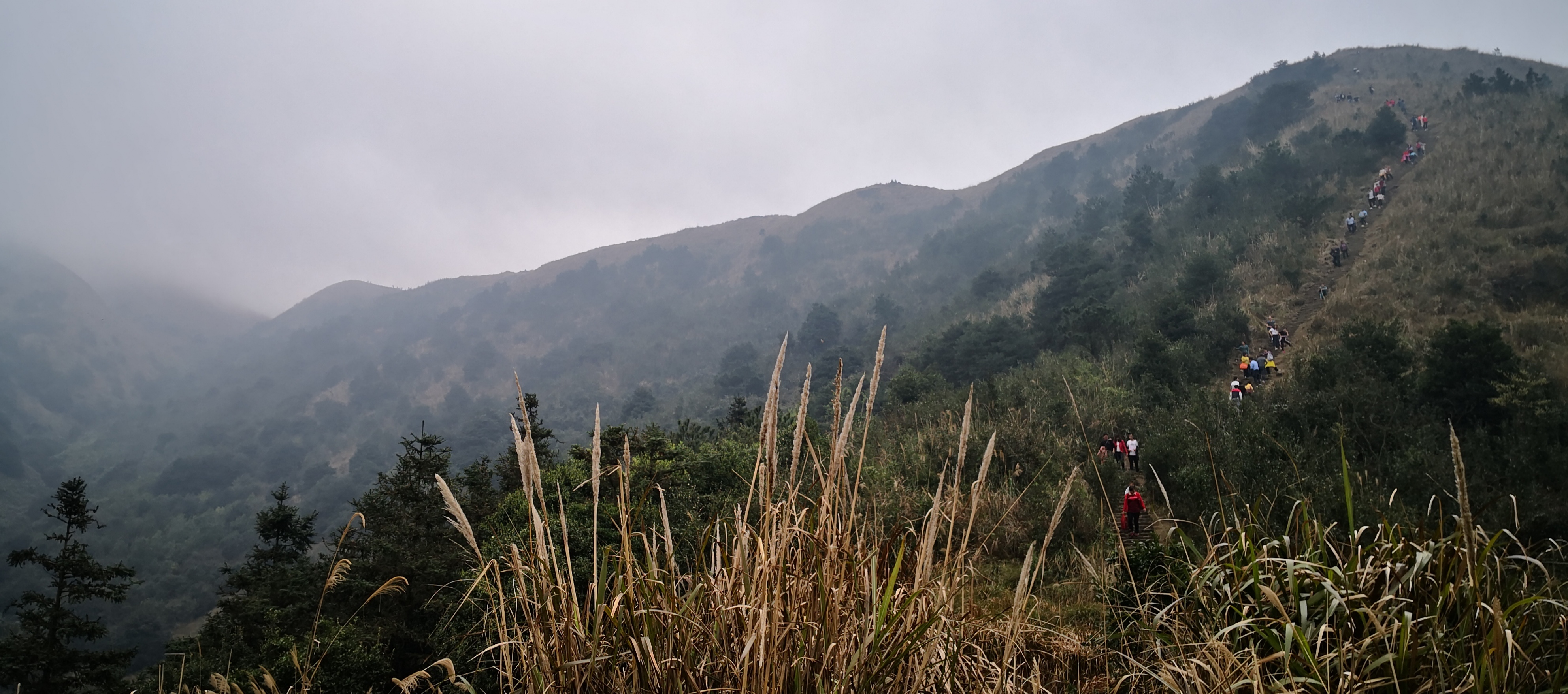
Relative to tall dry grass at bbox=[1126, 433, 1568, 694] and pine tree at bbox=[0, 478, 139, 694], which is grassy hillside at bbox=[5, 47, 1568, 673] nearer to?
tall dry grass at bbox=[1126, 433, 1568, 694]

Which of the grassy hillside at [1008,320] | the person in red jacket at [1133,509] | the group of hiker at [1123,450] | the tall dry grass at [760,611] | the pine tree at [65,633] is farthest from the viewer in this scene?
the grassy hillside at [1008,320]

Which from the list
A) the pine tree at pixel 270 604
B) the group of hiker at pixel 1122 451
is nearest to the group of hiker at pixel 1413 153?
the group of hiker at pixel 1122 451

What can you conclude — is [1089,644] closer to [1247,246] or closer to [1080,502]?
[1080,502]

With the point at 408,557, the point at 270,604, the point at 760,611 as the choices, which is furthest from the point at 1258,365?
the point at 270,604

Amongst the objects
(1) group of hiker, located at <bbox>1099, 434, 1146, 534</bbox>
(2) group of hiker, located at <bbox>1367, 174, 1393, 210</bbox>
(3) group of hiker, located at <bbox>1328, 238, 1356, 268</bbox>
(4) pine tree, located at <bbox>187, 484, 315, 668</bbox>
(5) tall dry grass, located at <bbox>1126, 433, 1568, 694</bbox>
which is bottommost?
(1) group of hiker, located at <bbox>1099, 434, 1146, 534</bbox>

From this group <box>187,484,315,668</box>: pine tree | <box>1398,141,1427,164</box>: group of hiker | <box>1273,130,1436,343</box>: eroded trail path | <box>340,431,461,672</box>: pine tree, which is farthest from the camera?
<box>1398,141,1427,164</box>: group of hiker

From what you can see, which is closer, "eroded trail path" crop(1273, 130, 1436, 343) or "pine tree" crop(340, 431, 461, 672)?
"pine tree" crop(340, 431, 461, 672)

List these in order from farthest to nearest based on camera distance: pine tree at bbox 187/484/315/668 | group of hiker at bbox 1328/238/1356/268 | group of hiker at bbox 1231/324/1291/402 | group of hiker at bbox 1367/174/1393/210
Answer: group of hiker at bbox 1367/174/1393/210, group of hiker at bbox 1328/238/1356/268, group of hiker at bbox 1231/324/1291/402, pine tree at bbox 187/484/315/668

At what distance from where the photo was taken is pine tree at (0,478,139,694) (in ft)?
31.8

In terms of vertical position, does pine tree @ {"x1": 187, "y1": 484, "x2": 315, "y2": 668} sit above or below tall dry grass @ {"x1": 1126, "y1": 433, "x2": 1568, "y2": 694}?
below

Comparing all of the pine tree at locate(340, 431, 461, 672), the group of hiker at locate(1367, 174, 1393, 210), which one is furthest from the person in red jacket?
the group of hiker at locate(1367, 174, 1393, 210)

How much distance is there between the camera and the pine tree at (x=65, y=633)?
970 centimetres

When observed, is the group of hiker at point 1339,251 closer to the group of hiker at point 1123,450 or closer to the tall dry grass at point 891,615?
the group of hiker at point 1123,450

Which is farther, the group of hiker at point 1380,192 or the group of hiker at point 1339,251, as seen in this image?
the group of hiker at point 1380,192
